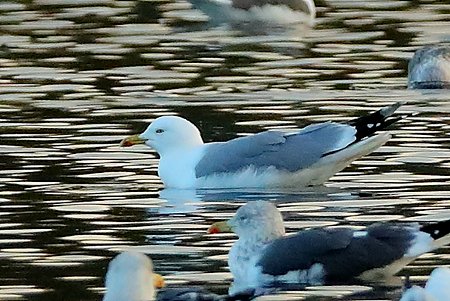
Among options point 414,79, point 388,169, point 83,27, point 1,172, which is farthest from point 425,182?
point 83,27

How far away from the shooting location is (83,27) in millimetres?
23641

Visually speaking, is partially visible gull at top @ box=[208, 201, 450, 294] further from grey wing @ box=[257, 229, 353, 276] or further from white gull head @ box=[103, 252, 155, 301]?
white gull head @ box=[103, 252, 155, 301]

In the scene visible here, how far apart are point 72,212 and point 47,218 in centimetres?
31

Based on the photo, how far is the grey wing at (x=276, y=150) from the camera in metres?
14.5

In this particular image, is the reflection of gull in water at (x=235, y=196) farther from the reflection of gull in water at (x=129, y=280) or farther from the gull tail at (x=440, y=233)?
the reflection of gull in water at (x=129, y=280)

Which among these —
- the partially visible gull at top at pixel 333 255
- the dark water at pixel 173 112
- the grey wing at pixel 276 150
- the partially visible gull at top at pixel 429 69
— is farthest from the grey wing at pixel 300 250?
the partially visible gull at top at pixel 429 69

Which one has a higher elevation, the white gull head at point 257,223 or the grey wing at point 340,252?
the white gull head at point 257,223

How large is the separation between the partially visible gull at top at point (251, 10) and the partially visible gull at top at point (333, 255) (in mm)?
13359

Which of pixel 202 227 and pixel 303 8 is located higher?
pixel 303 8

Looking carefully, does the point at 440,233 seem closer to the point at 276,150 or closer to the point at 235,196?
the point at 235,196

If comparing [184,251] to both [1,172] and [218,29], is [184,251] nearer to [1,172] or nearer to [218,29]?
[1,172]

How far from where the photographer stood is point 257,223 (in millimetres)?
11383

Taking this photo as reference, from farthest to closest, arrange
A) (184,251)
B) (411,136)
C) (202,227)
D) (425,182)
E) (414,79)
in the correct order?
(414,79) → (411,136) → (425,182) → (202,227) → (184,251)

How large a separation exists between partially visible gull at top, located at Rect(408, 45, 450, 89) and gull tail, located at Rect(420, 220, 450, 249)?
26.7 ft
